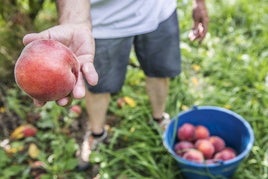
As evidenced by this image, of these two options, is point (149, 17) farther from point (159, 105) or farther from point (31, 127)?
point (31, 127)

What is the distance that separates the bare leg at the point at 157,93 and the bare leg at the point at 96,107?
0.26 m

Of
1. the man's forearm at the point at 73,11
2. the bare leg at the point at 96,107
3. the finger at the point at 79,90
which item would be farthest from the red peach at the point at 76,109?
the finger at the point at 79,90

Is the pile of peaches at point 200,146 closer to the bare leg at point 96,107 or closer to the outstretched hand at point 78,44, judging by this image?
the bare leg at point 96,107

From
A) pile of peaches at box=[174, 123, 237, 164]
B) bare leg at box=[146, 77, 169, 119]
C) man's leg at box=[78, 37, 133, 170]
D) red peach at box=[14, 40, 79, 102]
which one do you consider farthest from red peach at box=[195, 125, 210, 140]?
red peach at box=[14, 40, 79, 102]

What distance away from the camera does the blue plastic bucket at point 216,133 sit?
7.20ft

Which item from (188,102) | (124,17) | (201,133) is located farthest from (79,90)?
(188,102)

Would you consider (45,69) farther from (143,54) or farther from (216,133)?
(216,133)

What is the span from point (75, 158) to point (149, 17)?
3.14 feet

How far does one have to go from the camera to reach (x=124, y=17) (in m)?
2.04

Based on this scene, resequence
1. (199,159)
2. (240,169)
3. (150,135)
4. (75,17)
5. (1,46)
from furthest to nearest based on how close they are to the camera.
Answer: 1. (1,46)
2. (150,135)
3. (240,169)
4. (199,159)
5. (75,17)

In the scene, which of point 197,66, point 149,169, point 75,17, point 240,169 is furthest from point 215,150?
point 75,17

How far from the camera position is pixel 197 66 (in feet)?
10.7

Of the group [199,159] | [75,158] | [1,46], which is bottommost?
[75,158]

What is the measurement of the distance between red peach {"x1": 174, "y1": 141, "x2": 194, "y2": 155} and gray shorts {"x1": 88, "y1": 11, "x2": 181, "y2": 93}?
0.37 meters
